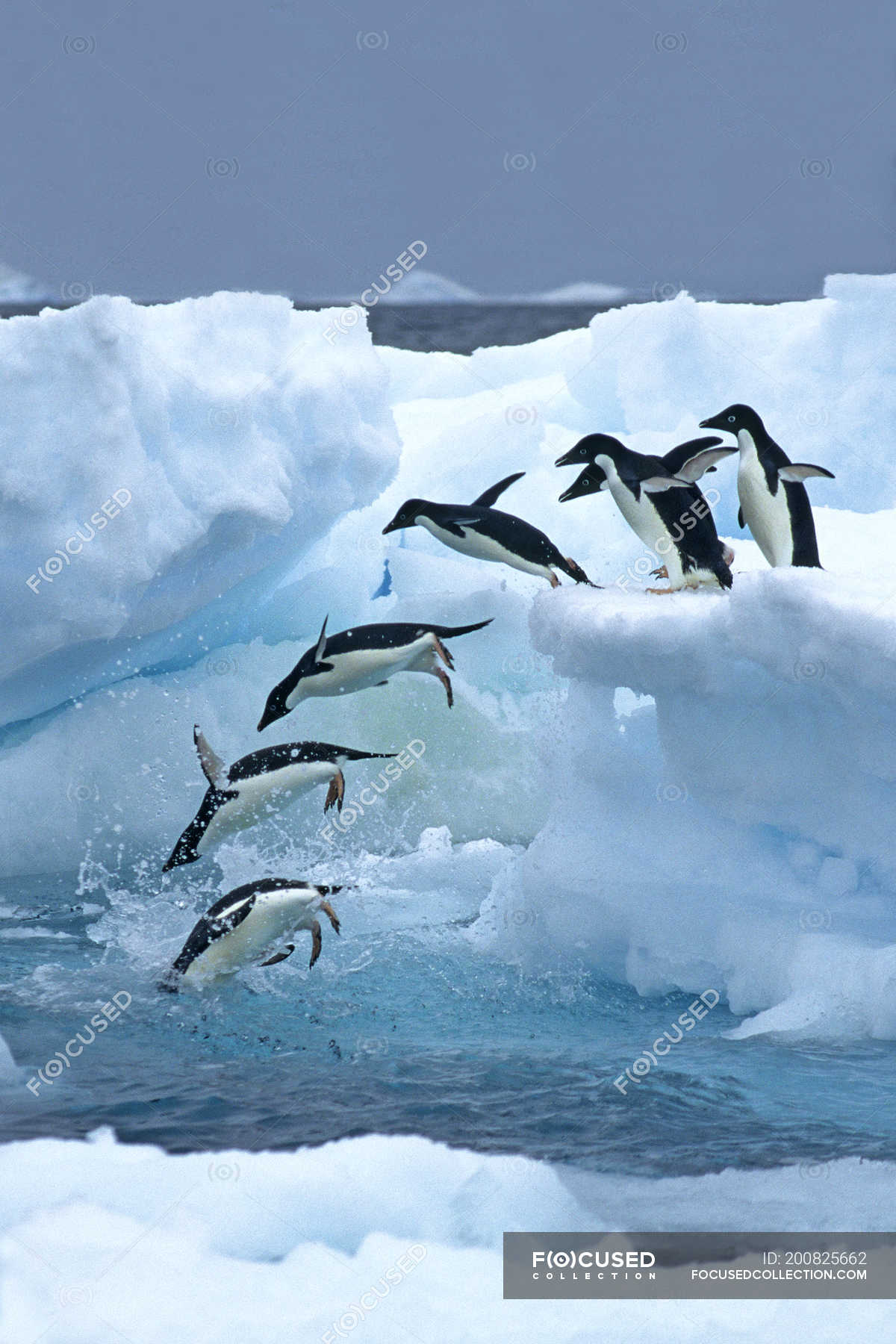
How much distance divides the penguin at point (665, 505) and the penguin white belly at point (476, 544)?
0.96ft

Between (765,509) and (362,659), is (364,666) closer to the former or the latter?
(362,659)

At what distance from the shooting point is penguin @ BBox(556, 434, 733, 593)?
4820 millimetres

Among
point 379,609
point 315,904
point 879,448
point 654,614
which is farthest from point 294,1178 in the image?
point 879,448

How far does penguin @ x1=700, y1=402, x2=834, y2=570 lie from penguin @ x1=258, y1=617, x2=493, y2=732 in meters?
1.19

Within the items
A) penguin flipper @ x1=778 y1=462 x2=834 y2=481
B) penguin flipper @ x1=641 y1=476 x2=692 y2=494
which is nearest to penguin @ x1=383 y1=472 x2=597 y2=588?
penguin flipper @ x1=641 y1=476 x2=692 y2=494

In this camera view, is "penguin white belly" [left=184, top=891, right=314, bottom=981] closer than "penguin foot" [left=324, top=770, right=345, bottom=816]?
Yes

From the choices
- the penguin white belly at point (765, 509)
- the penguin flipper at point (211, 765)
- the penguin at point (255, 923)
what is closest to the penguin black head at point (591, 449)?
the penguin white belly at point (765, 509)

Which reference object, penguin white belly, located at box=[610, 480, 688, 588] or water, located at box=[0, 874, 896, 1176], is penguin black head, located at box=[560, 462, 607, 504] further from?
water, located at box=[0, 874, 896, 1176]

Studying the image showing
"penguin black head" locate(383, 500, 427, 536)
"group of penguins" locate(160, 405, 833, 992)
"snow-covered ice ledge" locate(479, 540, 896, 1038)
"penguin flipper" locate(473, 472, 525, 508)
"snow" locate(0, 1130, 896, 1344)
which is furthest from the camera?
"penguin flipper" locate(473, 472, 525, 508)

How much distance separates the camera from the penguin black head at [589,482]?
5051mm

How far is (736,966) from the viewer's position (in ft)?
15.3

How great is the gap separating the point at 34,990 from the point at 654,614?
2.66 metres

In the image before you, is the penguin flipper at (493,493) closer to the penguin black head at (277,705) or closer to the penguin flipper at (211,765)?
the penguin black head at (277,705)

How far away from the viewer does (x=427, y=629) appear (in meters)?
4.61
